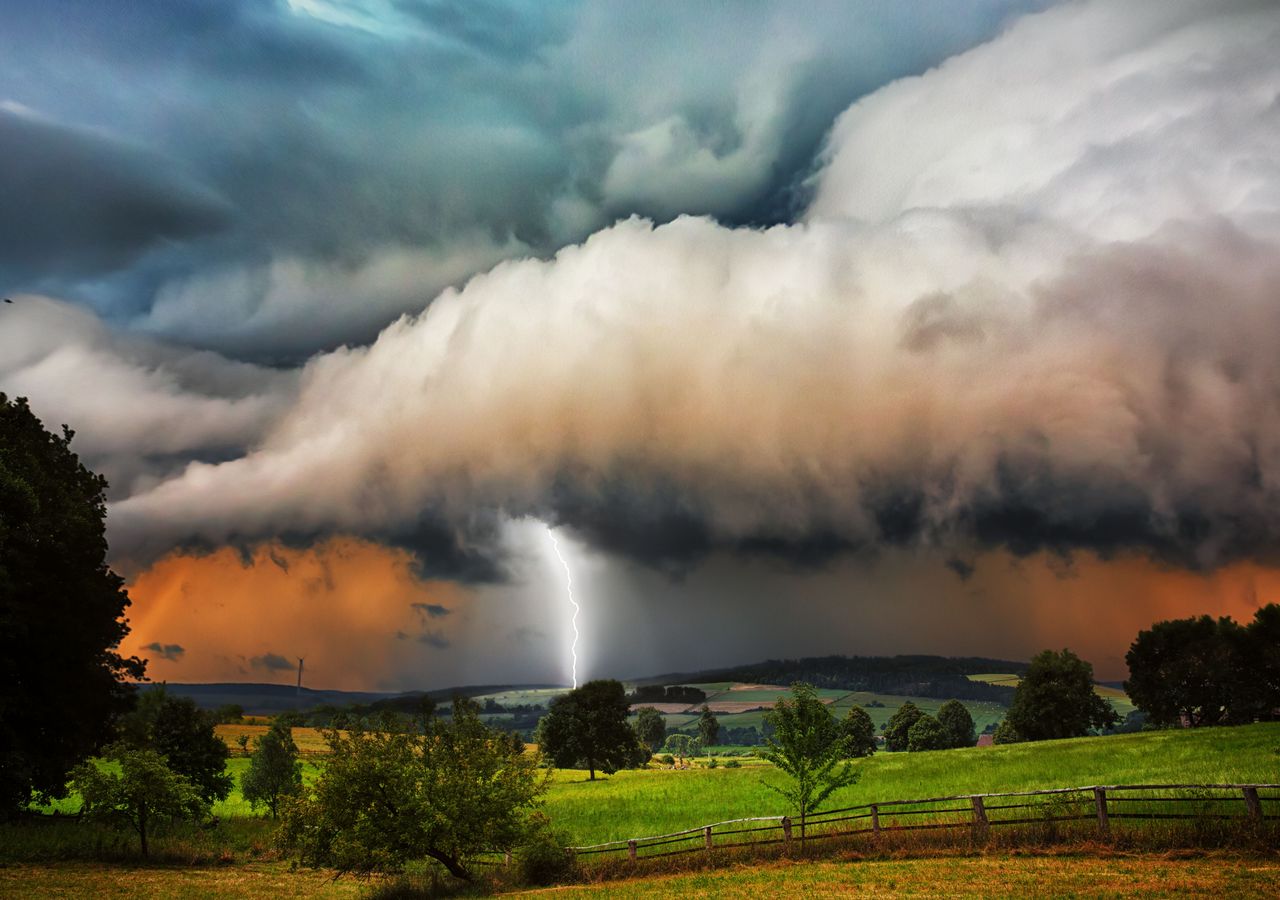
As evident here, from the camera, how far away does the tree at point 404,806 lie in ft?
112

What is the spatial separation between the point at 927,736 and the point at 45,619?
125 meters

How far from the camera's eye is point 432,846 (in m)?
34.8

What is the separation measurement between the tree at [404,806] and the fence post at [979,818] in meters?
17.8

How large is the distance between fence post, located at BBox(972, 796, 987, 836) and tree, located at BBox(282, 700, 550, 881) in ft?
58.4

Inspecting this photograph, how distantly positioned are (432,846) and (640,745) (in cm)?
8197

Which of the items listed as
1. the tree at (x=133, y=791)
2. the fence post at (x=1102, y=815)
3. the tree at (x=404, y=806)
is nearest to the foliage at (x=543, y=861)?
the tree at (x=404, y=806)

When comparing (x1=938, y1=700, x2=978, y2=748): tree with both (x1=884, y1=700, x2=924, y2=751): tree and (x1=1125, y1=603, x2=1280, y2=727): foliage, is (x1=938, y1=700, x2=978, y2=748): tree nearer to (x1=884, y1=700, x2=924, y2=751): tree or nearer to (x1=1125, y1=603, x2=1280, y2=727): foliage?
(x1=884, y1=700, x2=924, y2=751): tree

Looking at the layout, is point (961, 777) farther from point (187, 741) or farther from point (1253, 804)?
point (187, 741)

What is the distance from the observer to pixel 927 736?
13612cm

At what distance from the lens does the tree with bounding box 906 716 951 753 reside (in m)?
136

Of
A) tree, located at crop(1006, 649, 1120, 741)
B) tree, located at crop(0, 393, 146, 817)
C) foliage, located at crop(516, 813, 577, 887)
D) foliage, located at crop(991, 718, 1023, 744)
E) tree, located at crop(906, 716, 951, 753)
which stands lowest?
tree, located at crop(906, 716, 951, 753)

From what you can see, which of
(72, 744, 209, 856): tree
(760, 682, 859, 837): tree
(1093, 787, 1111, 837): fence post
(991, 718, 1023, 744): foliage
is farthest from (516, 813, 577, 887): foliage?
(991, 718, 1023, 744): foliage

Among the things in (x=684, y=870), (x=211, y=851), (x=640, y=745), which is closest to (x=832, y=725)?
(x=684, y=870)

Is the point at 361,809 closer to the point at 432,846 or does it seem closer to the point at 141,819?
the point at 432,846
